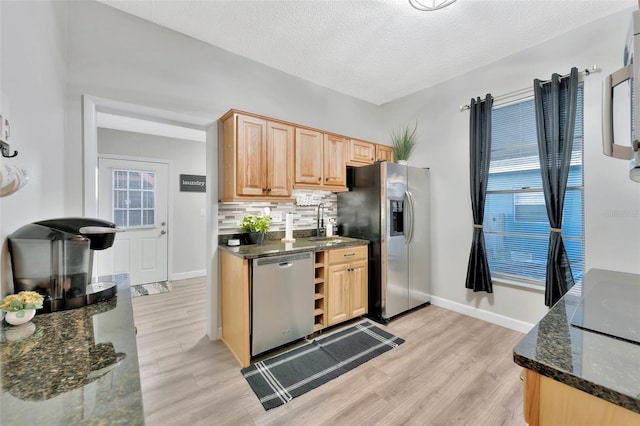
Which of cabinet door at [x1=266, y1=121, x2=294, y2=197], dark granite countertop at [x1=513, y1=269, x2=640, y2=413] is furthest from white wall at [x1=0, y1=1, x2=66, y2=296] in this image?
dark granite countertop at [x1=513, y1=269, x2=640, y2=413]

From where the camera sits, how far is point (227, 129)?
2646 millimetres

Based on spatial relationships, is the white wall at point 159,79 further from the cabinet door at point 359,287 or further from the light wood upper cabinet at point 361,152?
the cabinet door at point 359,287

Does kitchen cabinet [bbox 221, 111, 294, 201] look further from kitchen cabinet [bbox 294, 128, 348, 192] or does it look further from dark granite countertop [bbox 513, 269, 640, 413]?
dark granite countertop [bbox 513, 269, 640, 413]

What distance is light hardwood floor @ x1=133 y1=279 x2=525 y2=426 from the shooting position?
5.56ft

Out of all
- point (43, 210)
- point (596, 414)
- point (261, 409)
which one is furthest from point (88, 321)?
point (596, 414)

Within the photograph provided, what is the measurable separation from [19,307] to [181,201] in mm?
4315

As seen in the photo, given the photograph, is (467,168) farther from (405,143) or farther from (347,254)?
(347,254)

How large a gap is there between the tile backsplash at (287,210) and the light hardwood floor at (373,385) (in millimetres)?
1233

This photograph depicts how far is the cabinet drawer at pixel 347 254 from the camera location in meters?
2.78

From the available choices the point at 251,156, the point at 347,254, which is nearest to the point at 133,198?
the point at 251,156

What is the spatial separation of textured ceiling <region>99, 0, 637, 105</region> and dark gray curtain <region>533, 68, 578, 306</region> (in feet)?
1.77

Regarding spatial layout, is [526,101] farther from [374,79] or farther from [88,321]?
[88,321]

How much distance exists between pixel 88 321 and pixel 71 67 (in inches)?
83.4

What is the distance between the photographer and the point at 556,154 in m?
2.47
